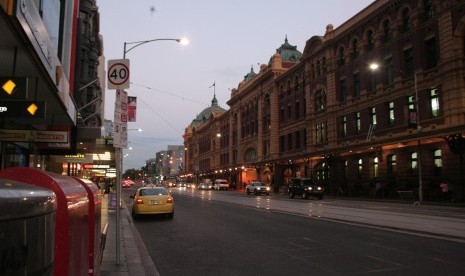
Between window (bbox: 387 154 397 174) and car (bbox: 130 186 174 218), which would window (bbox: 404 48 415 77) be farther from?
car (bbox: 130 186 174 218)

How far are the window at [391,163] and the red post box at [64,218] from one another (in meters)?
40.1

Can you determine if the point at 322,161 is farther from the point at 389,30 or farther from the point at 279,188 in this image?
the point at 389,30

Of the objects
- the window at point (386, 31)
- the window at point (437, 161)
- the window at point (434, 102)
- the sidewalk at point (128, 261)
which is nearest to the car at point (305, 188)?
the window at point (437, 161)

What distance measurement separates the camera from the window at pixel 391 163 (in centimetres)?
4094

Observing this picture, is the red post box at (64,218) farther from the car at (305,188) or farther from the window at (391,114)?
the window at (391,114)

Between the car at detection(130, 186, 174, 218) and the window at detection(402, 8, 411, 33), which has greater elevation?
the window at detection(402, 8, 411, 33)

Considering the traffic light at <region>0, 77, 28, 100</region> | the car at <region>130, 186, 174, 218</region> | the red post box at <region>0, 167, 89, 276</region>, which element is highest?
the traffic light at <region>0, 77, 28, 100</region>

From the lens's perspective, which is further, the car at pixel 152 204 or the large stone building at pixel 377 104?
the large stone building at pixel 377 104

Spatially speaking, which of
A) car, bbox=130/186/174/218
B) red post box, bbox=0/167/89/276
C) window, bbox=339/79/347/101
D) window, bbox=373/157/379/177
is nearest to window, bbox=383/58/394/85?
window, bbox=373/157/379/177

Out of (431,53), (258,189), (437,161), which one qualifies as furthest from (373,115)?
(258,189)

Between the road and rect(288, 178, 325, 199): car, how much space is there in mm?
24175

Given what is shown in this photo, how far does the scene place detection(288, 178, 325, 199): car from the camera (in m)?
41.6

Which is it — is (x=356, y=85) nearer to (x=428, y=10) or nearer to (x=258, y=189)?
(x=428, y=10)

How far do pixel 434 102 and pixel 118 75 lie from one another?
32.8m
